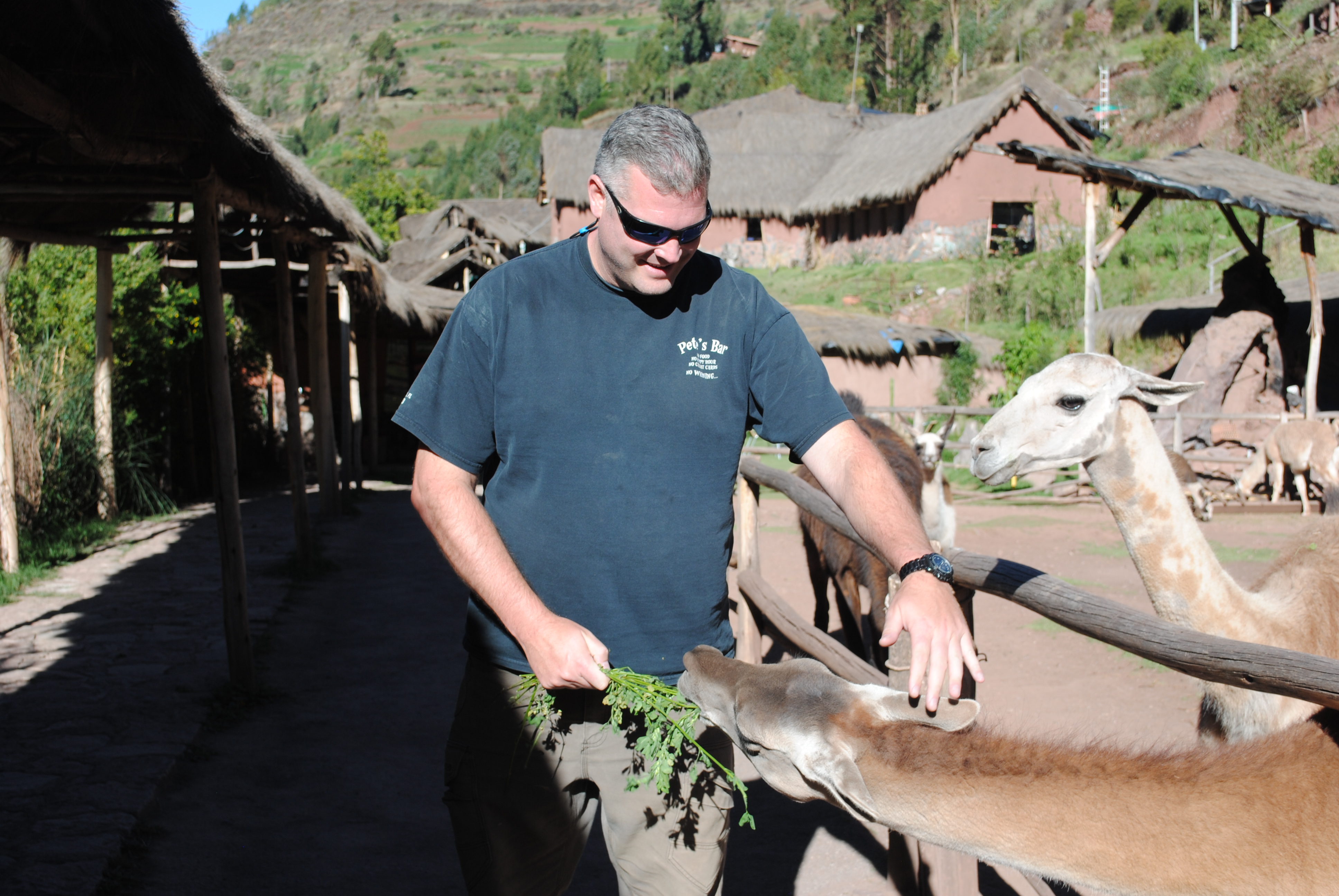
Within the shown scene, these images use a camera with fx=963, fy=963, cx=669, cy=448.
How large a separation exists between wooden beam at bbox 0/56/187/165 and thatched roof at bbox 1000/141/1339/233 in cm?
951

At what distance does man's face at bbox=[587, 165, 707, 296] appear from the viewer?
6.14 ft

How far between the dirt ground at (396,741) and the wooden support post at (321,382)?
6.51ft

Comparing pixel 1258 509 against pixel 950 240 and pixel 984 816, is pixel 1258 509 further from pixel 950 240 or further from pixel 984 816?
pixel 950 240

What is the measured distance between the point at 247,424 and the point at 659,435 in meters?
14.0

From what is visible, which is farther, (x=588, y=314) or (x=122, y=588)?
(x=122, y=588)

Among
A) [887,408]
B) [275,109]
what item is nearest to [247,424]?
[887,408]

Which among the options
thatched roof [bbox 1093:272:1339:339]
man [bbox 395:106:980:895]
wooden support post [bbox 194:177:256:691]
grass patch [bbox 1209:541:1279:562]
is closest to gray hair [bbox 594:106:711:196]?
man [bbox 395:106:980:895]

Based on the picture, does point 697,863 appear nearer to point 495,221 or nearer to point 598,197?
point 598,197

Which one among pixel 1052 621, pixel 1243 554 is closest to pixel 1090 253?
pixel 1243 554

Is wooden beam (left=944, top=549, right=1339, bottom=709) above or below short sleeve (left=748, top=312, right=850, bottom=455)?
below

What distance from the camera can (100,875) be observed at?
10.6ft

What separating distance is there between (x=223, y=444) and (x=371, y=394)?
10.6 m

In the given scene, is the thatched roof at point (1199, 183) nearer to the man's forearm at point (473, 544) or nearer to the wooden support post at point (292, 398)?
the wooden support post at point (292, 398)

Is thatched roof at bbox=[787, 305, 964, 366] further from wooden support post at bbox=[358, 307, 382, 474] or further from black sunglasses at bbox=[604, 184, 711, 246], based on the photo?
black sunglasses at bbox=[604, 184, 711, 246]
